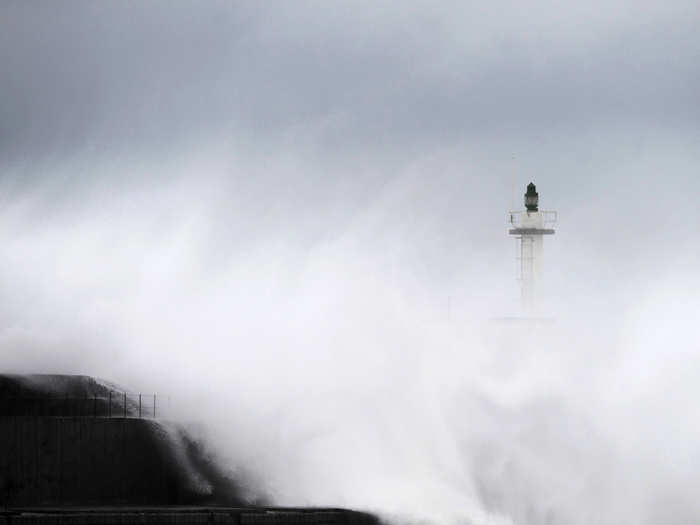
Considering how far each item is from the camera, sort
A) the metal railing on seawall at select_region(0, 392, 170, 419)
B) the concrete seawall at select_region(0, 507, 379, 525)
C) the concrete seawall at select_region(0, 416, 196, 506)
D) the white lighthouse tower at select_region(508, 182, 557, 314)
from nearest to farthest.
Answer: the concrete seawall at select_region(0, 507, 379, 525) < the concrete seawall at select_region(0, 416, 196, 506) < the metal railing on seawall at select_region(0, 392, 170, 419) < the white lighthouse tower at select_region(508, 182, 557, 314)

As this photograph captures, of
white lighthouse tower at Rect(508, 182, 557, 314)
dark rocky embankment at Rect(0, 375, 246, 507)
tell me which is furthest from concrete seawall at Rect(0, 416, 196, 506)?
white lighthouse tower at Rect(508, 182, 557, 314)

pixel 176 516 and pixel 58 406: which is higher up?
pixel 58 406

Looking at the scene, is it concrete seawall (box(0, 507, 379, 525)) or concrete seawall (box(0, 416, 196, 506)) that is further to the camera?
concrete seawall (box(0, 416, 196, 506))

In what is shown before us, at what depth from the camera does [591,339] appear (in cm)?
5050

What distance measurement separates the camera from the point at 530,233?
84312mm

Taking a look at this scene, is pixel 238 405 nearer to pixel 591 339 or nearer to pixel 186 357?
pixel 186 357

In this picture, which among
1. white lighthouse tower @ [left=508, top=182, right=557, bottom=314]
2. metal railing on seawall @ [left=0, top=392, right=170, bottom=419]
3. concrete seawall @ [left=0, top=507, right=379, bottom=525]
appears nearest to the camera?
concrete seawall @ [left=0, top=507, right=379, bottom=525]

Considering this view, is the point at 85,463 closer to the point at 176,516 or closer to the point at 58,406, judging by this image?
the point at 58,406

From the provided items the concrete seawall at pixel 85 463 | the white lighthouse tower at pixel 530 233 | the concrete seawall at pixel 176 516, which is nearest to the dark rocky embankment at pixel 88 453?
the concrete seawall at pixel 85 463

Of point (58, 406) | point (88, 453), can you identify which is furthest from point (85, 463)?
point (58, 406)

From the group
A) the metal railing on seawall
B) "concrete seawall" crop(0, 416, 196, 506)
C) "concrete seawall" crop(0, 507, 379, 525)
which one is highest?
the metal railing on seawall

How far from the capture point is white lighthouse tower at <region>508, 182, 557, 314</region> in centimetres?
8331

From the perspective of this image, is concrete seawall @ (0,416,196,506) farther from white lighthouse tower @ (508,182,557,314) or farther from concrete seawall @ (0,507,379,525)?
white lighthouse tower @ (508,182,557,314)

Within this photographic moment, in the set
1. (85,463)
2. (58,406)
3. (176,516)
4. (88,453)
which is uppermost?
(58,406)
